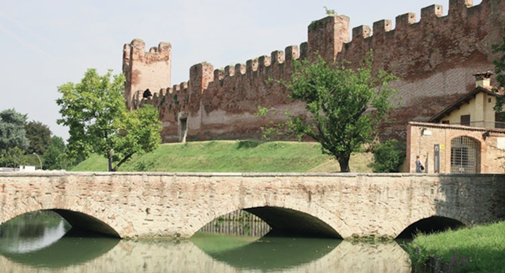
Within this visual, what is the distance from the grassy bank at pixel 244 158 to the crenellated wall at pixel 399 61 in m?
3.56

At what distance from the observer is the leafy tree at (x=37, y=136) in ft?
237

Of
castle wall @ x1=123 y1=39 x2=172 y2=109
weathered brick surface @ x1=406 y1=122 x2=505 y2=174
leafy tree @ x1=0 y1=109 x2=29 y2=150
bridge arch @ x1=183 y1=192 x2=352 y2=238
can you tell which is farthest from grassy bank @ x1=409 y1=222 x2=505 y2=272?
leafy tree @ x1=0 y1=109 x2=29 y2=150

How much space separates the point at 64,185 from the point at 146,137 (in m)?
16.4

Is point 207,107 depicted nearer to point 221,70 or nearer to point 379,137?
point 221,70

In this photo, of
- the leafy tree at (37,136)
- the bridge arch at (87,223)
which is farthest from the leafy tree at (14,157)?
the bridge arch at (87,223)

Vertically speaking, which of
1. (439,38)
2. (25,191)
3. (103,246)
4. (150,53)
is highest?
(150,53)

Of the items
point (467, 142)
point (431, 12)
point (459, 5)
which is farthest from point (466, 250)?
point (431, 12)

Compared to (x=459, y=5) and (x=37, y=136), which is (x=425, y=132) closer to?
(x=459, y=5)

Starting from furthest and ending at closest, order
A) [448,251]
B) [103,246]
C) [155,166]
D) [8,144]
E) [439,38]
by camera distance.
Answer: [8,144]
[155,166]
[439,38]
[103,246]
[448,251]

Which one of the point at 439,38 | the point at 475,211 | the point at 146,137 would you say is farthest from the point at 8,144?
the point at 475,211

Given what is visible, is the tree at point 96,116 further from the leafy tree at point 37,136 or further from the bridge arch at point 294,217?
the leafy tree at point 37,136

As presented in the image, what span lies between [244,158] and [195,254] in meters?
16.6

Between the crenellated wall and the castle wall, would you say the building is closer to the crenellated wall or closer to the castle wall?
the crenellated wall

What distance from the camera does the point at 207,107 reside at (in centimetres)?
4725
